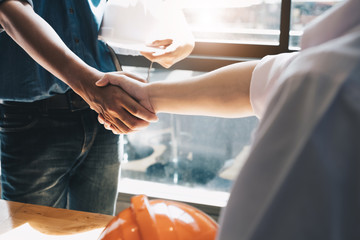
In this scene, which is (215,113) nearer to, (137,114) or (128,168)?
(137,114)

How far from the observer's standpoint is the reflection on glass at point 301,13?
198 centimetres

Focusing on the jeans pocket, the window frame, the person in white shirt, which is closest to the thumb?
the jeans pocket

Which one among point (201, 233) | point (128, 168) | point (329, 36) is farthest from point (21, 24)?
point (128, 168)

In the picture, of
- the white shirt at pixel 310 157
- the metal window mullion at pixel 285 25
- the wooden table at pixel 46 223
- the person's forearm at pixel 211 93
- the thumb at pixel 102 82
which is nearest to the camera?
the white shirt at pixel 310 157

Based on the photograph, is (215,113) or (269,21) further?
(269,21)

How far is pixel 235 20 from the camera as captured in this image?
6.91 ft

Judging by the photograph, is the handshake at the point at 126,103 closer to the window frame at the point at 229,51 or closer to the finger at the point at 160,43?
the finger at the point at 160,43

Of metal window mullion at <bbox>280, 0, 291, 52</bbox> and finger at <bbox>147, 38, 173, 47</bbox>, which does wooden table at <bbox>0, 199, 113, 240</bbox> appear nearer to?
finger at <bbox>147, 38, 173, 47</bbox>

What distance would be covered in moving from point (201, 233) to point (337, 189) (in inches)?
17.8

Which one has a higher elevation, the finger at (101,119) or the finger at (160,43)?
the finger at (160,43)

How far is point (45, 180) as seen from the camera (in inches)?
→ 48.0

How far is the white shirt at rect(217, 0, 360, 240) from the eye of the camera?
10.8 inches

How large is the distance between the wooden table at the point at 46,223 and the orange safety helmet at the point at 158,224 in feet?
0.91

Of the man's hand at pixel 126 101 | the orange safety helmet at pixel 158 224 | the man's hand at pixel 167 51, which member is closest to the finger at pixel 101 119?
the man's hand at pixel 126 101
